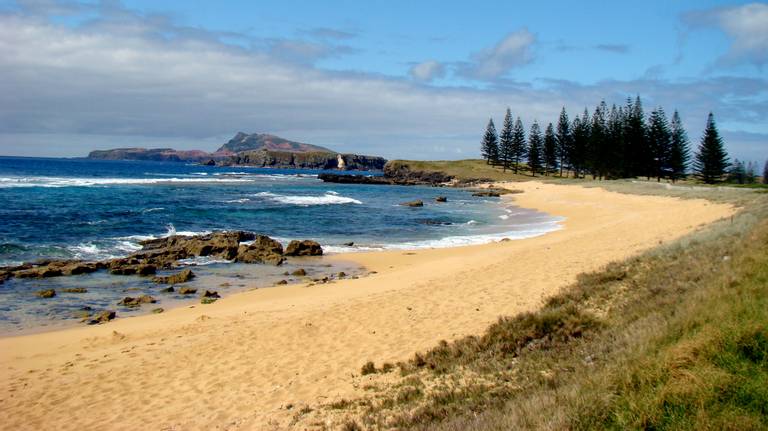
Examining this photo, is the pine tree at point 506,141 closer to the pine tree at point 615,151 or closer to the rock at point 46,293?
the pine tree at point 615,151

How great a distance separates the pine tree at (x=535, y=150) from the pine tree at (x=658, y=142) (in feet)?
80.7

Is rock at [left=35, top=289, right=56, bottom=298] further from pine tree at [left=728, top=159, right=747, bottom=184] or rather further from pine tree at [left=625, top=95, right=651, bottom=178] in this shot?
pine tree at [left=728, top=159, right=747, bottom=184]

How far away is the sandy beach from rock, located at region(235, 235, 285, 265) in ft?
16.6

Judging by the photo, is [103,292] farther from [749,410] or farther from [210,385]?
[749,410]

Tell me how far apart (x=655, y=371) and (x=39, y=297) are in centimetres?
1494

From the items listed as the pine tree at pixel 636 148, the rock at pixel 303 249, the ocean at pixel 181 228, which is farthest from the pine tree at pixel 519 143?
the rock at pixel 303 249

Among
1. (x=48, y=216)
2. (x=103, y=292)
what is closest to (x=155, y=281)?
(x=103, y=292)

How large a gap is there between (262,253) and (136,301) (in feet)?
23.5

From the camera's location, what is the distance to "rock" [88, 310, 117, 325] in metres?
12.0

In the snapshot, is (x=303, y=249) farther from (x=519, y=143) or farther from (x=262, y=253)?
(x=519, y=143)

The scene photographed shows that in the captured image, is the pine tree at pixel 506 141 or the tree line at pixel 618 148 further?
the pine tree at pixel 506 141

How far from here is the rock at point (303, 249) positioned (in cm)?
2141

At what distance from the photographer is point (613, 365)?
542 centimetres

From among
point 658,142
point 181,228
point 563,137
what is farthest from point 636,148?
point 181,228
